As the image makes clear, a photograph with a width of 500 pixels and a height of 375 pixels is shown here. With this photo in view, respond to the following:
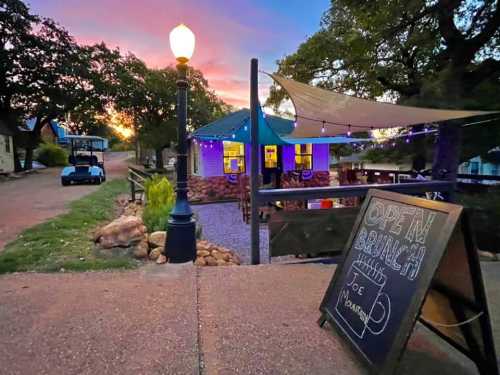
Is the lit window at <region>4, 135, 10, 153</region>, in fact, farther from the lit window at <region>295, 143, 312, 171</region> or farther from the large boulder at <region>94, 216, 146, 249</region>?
the large boulder at <region>94, 216, 146, 249</region>

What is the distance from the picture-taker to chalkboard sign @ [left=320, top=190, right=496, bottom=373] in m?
1.87

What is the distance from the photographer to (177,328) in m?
2.58

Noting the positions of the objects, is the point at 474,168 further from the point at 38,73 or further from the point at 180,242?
the point at 38,73

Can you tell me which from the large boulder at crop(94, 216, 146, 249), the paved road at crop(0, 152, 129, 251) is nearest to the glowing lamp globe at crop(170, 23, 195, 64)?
the large boulder at crop(94, 216, 146, 249)

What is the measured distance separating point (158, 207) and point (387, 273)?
5048 mm

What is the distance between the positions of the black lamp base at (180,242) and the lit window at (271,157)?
8596 mm

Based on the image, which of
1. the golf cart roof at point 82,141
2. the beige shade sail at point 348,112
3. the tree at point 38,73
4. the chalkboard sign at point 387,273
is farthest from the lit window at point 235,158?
the tree at point 38,73

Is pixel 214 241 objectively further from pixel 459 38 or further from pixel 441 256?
pixel 459 38

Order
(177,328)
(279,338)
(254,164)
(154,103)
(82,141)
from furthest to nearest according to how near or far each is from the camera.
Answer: (154,103)
(82,141)
(254,164)
(177,328)
(279,338)

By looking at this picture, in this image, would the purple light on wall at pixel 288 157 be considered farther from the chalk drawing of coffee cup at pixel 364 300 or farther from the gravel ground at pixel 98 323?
the chalk drawing of coffee cup at pixel 364 300

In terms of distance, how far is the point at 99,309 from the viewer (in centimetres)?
288

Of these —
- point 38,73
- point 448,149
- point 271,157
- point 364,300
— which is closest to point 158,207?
point 364,300

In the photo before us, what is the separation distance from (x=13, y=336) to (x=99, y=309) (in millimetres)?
623

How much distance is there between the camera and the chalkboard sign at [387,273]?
1.87 meters
